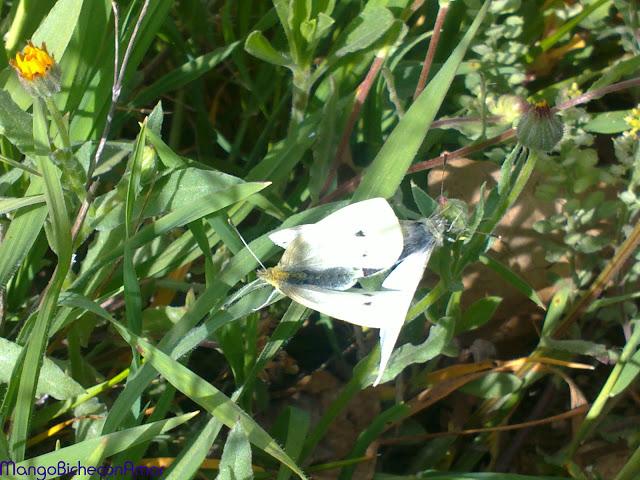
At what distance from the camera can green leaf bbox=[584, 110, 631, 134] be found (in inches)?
74.6

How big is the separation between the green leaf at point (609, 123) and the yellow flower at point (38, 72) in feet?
4.08

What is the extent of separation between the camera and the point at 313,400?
76.1 inches

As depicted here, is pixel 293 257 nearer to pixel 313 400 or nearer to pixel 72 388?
pixel 72 388

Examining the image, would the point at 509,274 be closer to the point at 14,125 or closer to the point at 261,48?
the point at 261,48

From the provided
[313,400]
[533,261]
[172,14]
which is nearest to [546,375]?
[533,261]

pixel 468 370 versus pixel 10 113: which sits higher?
pixel 10 113

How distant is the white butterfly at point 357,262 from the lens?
1.20m

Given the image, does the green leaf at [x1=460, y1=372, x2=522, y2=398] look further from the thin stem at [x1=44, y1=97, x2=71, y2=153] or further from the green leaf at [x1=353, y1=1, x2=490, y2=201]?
the thin stem at [x1=44, y1=97, x2=71, y2=153]

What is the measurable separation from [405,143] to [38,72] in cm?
65

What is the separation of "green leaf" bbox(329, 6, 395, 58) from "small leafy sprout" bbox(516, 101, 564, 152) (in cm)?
41

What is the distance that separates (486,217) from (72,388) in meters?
0.83

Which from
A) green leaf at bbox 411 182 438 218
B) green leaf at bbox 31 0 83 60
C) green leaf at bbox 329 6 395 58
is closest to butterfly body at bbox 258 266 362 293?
green leaf at bbox 411 182 438 218

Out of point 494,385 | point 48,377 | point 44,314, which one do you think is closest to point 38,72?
point 44,314

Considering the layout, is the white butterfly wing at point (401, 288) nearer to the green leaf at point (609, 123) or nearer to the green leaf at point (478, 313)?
the green leaf at point (478, 313)
